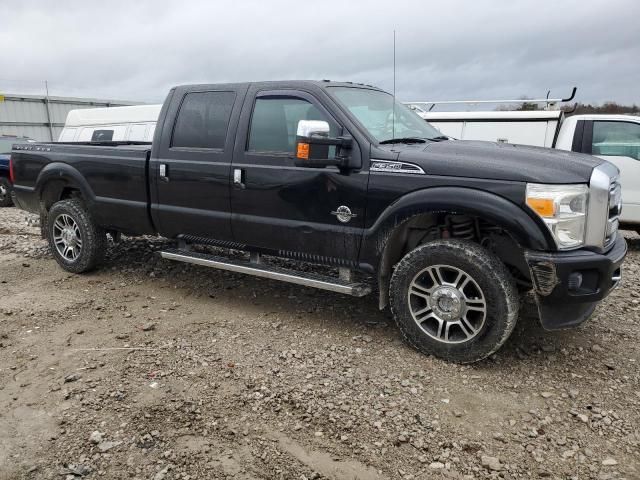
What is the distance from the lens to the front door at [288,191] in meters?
4.03

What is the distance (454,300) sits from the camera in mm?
3654

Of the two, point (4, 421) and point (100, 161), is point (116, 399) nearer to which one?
point (4, 421)

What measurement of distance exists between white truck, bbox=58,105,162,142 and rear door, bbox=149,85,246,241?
15.0ft

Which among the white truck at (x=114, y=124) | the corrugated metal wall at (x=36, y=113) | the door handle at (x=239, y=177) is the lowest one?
the door handle at (x=239, y=177)

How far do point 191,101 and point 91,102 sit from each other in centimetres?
1910

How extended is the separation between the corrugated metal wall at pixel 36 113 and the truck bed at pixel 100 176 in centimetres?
1463

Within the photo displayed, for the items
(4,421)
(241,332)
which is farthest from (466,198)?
(4,421)

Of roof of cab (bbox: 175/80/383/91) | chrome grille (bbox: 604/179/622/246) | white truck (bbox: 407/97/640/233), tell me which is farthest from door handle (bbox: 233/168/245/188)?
white truck (bbox: 407/97/640/233)

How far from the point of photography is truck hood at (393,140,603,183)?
133 inches

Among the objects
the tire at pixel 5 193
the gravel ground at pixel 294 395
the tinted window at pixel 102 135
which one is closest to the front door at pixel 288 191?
the gravel ground at pixel 294 395

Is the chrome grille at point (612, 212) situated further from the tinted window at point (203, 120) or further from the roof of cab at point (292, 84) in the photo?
the tinted window at point (203, 120)

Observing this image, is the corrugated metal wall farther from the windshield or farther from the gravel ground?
the windshield

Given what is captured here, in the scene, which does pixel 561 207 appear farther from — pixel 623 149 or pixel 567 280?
pixel 623 149

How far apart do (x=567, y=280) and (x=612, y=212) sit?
727mm
